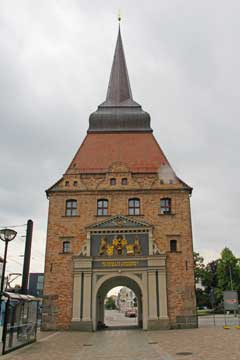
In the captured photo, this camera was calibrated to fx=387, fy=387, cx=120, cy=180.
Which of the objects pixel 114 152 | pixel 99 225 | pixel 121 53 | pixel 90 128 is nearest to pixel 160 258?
pixel 99 225

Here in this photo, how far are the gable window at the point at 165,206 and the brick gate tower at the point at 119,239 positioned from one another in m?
0.07

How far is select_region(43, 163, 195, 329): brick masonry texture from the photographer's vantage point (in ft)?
86.3

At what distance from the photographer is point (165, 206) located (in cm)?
2894

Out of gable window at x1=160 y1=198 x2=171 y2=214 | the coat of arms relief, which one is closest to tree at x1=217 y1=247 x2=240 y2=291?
gable window at x1=160 y1=198 x2=171 y2=214

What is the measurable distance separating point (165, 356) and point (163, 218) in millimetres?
16148

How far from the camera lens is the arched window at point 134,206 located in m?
28.8

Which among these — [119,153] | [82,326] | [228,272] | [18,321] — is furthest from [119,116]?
[228,272]

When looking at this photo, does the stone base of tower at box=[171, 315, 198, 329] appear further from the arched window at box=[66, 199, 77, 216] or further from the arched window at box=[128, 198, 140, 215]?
the arched window at box=[66, 199, 77, 216]

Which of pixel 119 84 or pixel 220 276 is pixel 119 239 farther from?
pixel 220 276

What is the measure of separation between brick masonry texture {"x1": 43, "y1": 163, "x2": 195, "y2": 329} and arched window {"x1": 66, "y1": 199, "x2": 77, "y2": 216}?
338 mm

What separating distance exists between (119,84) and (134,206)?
1640 cm

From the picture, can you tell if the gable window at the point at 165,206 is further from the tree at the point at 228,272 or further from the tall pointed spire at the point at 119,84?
the tree at the point at 228,272

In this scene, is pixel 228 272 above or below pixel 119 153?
below

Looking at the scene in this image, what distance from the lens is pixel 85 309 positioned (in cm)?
2564
